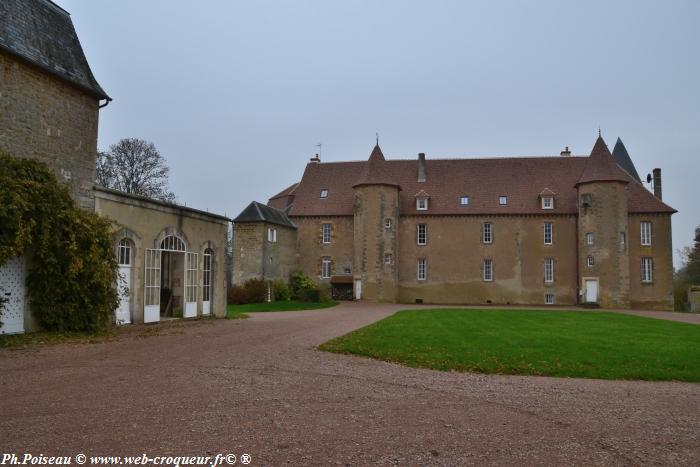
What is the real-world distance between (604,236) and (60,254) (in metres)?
30.6

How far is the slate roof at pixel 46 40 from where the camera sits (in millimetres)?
14281

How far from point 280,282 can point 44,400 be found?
28.8 meters

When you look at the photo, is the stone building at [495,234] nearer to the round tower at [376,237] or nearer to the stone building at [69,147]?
the round tower at [376,237]

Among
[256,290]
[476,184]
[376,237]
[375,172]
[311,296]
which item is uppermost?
[375,172]

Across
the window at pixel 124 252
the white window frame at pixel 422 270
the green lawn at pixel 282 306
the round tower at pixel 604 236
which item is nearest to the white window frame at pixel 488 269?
the white window frame at pixel 422 270

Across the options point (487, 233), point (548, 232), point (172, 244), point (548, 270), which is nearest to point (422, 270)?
point (487, 233)

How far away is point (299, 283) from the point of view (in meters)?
35.9

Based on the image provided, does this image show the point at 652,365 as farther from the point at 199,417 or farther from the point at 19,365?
the point at 19,365

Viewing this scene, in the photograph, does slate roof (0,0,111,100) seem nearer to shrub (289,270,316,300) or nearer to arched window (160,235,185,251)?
arched window (160,235,185,251)

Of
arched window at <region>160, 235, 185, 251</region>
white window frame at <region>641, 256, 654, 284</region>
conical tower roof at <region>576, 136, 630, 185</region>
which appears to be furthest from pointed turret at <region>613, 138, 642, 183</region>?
arched window at <region>160, 235, 185, 251</region>

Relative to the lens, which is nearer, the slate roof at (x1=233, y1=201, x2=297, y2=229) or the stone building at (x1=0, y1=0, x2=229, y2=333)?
the stone building at (x1=0, y1=0, x2=229, y2=333)

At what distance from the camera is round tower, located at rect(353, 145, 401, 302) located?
118 feet

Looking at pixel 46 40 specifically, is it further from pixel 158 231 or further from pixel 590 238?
pixel 590 238

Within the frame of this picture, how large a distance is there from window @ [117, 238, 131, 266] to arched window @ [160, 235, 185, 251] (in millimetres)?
1423
